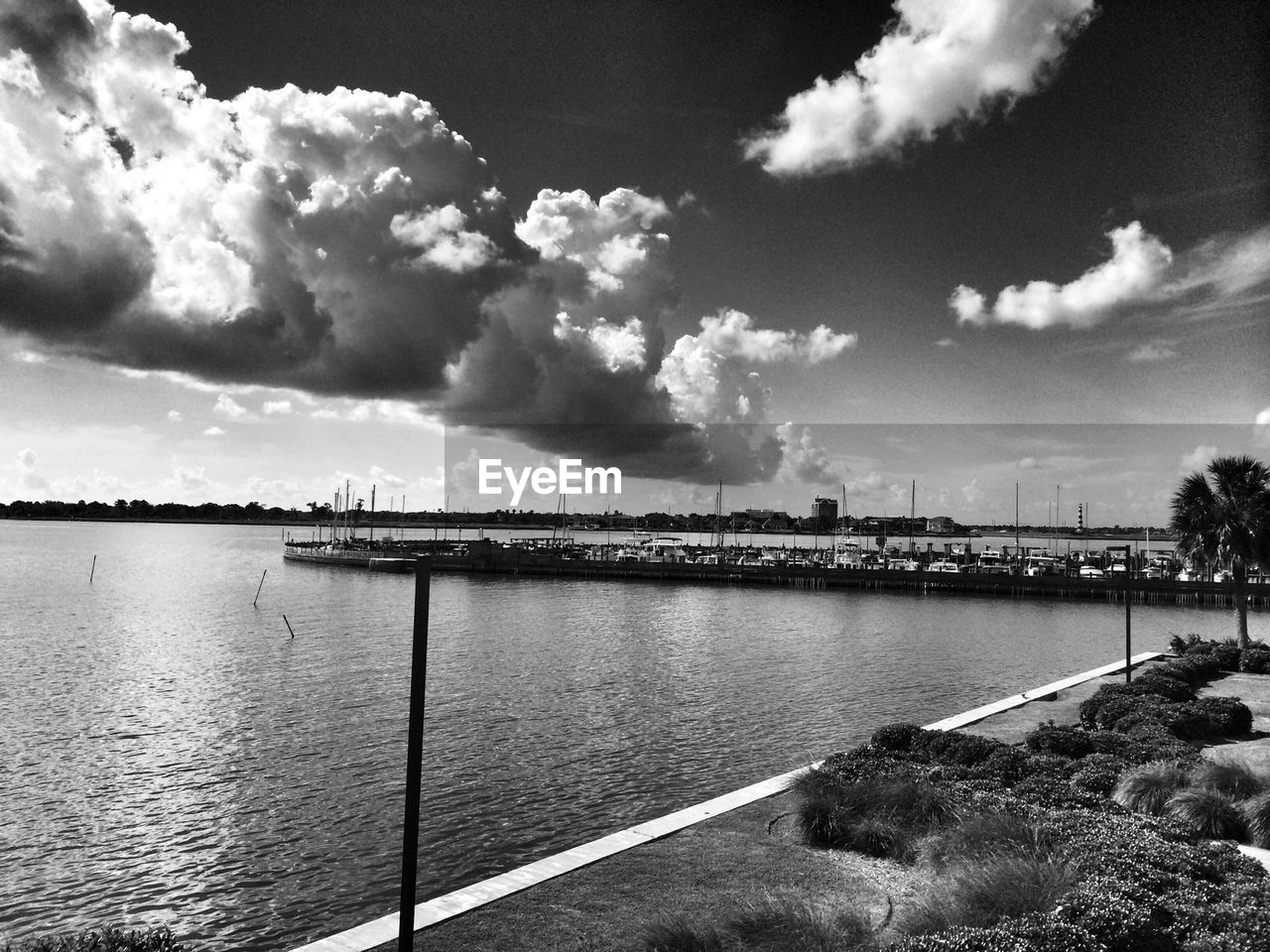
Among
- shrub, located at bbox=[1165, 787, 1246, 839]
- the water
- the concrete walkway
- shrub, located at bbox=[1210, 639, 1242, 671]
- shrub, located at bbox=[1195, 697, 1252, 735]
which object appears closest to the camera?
the concrete walkway

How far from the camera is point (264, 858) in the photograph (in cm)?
1277

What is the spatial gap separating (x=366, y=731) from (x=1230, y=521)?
3102 cm

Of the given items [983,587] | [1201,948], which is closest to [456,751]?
[1201,948]

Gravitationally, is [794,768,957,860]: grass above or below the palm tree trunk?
below

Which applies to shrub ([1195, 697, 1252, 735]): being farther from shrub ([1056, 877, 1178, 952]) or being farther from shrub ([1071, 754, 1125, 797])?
shrub ([1056, 877, 1178, 952])

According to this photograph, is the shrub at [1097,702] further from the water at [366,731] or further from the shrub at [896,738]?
the shrub at [896,738]

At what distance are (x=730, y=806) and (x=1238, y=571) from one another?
27401 mm

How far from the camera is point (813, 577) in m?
88.8

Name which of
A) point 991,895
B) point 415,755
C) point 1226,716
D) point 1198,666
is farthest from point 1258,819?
point 1198,666

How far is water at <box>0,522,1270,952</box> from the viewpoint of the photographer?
40.0 ft

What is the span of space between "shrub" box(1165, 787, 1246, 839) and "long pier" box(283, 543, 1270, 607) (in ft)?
176

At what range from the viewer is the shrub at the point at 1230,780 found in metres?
11.2

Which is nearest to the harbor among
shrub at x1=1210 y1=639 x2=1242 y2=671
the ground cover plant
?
shrub at x1=1210 y1=639 x2=1242 y2=671

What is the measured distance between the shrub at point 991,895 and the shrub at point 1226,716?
12.5 meters
